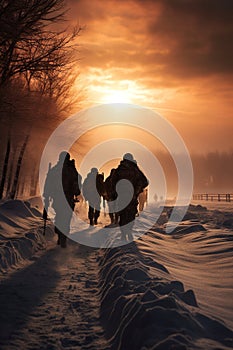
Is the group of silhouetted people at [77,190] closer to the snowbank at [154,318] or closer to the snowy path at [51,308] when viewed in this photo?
the snowy path at [51,308]

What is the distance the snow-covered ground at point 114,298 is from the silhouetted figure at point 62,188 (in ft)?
5.32

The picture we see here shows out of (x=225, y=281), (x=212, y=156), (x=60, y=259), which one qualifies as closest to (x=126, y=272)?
A: (x=225, y=281)

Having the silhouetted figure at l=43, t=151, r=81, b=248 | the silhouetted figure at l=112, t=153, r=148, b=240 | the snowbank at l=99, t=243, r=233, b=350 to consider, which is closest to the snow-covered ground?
the snowbank at l=99, t=243, r=233, b=350

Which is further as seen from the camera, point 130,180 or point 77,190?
point 130,180

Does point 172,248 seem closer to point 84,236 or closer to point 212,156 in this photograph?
point 84,236

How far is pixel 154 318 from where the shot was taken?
12.6ft

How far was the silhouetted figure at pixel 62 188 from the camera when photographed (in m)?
11.8

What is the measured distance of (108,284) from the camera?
6.07 metres

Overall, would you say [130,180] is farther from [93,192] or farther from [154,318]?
[154,318]

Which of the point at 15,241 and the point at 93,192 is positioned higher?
the point at 93,192

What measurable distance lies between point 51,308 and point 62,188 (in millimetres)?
7112

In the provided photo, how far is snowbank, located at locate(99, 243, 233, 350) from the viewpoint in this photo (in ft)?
11.4

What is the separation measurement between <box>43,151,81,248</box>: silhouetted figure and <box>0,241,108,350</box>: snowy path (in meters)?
3.44

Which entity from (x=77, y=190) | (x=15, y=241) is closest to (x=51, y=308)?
(x=15, y=241)
